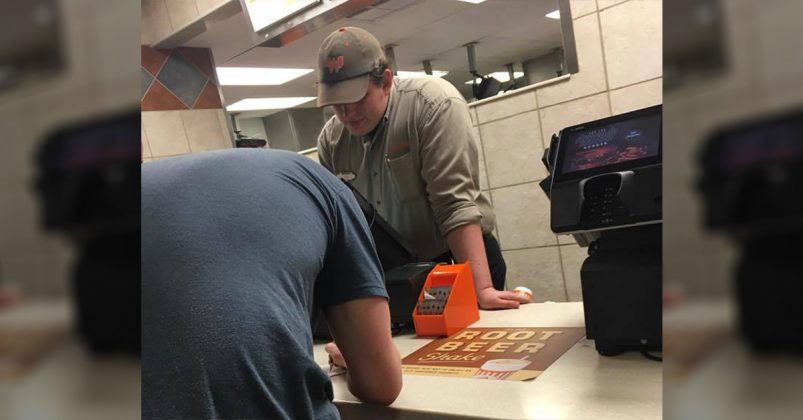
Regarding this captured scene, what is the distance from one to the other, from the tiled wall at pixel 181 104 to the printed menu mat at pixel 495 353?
0.55 metres

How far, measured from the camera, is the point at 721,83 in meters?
0.11

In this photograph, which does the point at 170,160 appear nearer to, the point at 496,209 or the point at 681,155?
the point at 681,155

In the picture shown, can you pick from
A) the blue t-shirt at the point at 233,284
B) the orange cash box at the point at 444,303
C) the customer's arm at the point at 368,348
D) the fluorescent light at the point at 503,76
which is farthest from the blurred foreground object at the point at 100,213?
the fluorescent light at the point at 503,76

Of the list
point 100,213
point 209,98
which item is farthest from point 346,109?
point 100,213

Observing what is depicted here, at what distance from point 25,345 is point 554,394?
69 cm

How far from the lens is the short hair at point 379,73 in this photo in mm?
1377

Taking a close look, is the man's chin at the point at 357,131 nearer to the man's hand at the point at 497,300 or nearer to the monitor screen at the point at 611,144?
the man's hand at the point at 497,300

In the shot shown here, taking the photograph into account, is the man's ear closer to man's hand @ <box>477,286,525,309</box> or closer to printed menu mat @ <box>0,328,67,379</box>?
man's hand @ <box>477,286,525,309</box>

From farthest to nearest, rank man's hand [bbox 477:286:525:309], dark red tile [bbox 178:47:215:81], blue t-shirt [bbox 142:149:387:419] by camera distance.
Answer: man's hand [bbox 477:286:525:309] < dark red tile [bbox 178:47:215:81] < blue t-shirt [bbox 142:149:387:419]

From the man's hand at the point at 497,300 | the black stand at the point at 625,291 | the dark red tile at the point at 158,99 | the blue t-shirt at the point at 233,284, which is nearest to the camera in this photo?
the blue t-shirt at the point at 233,284

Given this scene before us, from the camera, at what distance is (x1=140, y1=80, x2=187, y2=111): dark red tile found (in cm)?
95

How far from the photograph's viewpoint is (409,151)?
1492 mm

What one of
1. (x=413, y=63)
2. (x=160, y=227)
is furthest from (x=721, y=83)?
(x=413, y=63)

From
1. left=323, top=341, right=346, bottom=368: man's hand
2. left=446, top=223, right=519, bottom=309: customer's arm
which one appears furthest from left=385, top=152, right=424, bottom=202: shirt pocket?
left=323, top=341, right=346, bottom=368: man's hand
